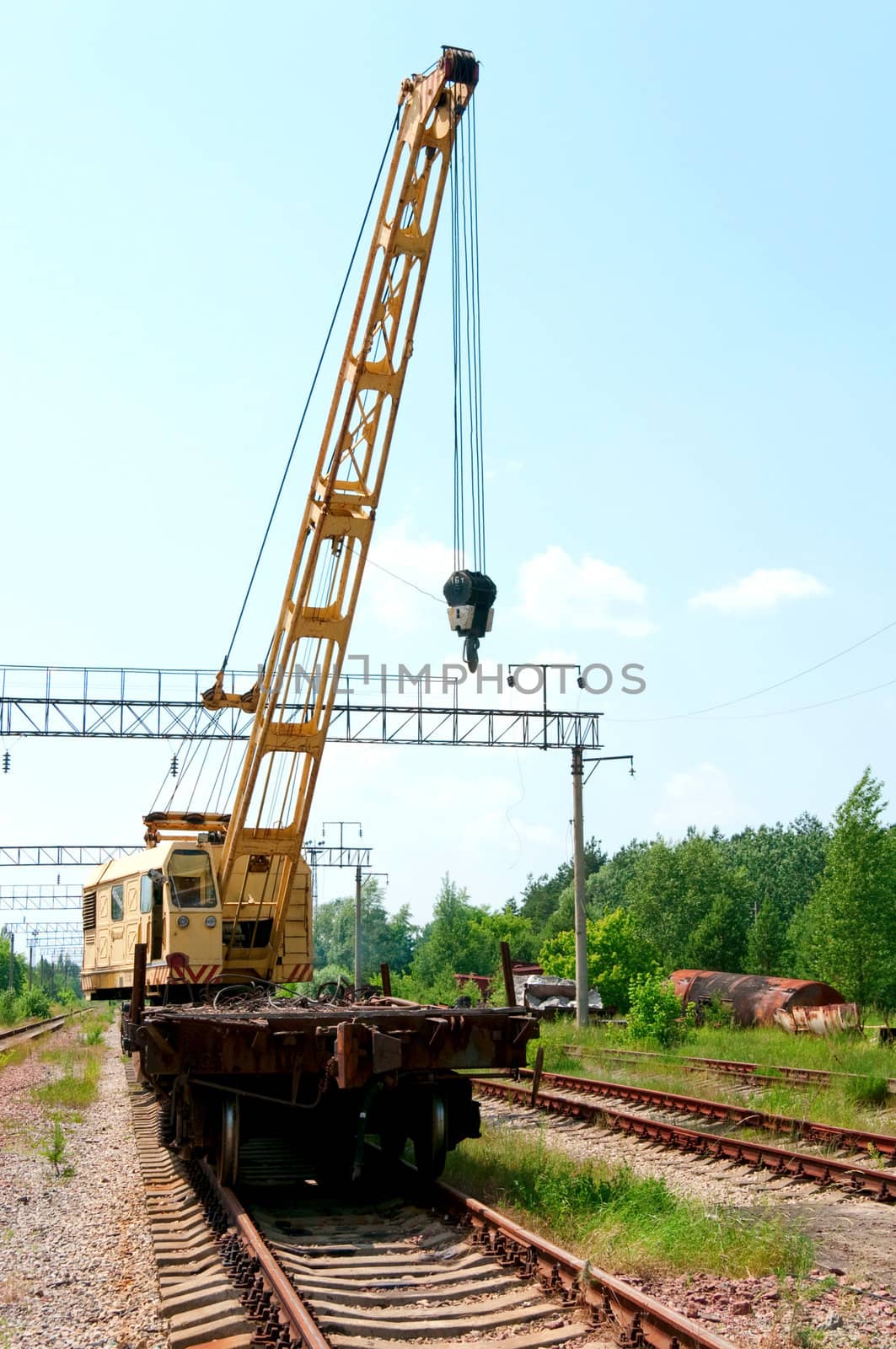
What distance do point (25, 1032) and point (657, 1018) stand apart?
24.9 meters

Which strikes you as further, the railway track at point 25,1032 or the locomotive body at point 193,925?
the railway track at point 25,1032

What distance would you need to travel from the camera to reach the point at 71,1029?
40.5 m

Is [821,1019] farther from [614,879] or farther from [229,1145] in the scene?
[614,879]

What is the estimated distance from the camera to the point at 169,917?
1445cm

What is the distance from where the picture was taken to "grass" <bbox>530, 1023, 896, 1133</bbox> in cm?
1409

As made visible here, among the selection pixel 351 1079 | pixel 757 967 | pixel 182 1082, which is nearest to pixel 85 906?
Answer: pixel 182 1082

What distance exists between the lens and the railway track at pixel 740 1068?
1594 centimetres

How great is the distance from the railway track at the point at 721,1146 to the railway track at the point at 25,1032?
18026mm

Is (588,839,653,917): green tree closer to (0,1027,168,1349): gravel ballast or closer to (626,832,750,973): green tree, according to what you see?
(626,832,750,973): green tree

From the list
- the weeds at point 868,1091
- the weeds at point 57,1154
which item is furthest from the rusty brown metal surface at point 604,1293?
the weeds at point 868,1091

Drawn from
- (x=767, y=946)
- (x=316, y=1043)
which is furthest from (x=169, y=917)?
(x=767, y=946)

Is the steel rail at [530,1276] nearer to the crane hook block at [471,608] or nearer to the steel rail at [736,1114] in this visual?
the steel rail at [736,1114]

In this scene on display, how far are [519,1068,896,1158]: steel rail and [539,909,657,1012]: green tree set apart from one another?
61.8 feet

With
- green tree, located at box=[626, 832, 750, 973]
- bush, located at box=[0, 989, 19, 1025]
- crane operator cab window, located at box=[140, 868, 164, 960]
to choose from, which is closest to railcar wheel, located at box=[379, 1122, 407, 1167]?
crane operator cab window, located at box=[140, 868, 164, 960]
